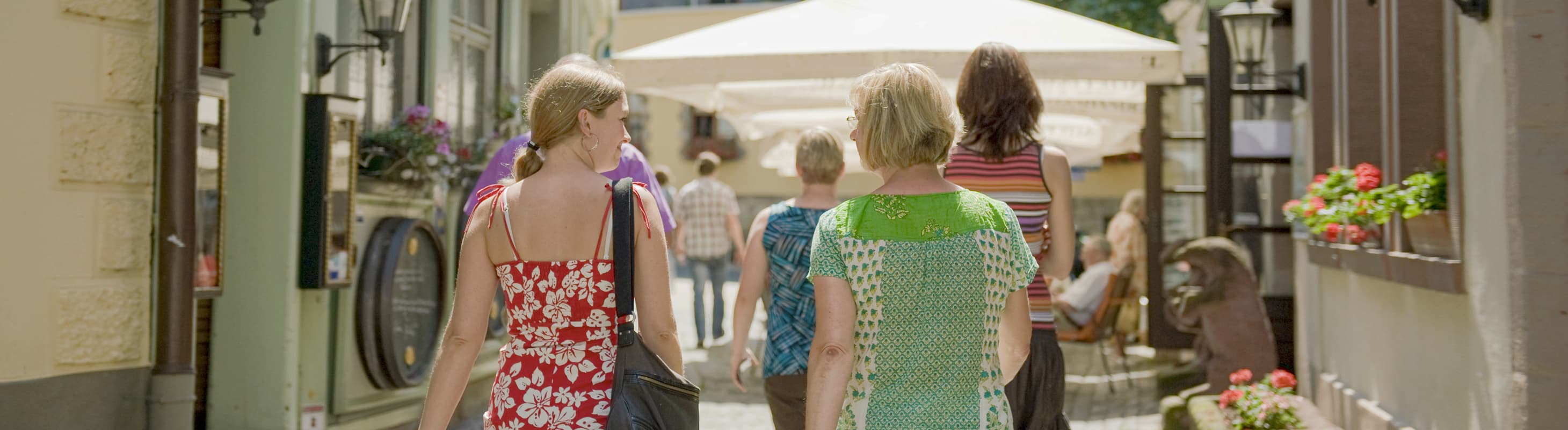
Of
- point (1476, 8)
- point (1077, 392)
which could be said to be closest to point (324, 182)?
point (1476, 8)

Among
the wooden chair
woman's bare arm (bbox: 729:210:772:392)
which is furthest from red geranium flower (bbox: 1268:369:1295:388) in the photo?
the wooden chair

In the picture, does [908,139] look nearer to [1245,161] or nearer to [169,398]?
[169,398]

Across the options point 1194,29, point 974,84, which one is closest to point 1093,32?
point 974,84

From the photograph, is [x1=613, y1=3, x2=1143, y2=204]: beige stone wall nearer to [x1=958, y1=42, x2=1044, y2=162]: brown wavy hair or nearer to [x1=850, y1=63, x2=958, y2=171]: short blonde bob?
[x1=958, y1=42, x2=1044, y2=162]: brown wavy hair

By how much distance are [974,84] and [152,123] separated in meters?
3.24

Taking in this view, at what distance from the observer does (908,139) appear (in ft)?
9.88

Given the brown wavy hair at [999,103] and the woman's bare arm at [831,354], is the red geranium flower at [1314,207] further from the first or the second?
the woman's bare arm at [831,354]

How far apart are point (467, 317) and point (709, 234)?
1040cm

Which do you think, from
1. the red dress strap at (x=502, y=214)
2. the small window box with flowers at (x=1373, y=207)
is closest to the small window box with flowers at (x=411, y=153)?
the small window box with flowers at (x=1373, y=207)

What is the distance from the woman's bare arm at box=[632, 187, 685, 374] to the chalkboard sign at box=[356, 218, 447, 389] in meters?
4.71

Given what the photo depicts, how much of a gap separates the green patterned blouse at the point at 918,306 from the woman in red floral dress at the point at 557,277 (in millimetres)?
425

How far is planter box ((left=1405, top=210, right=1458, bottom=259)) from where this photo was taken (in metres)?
5.17

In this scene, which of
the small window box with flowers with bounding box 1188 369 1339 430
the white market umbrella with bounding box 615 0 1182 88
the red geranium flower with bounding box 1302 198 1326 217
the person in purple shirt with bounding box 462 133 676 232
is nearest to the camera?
the person in purple shirt with bounding box 462 133 676 232

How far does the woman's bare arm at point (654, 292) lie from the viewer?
3.15 meters
